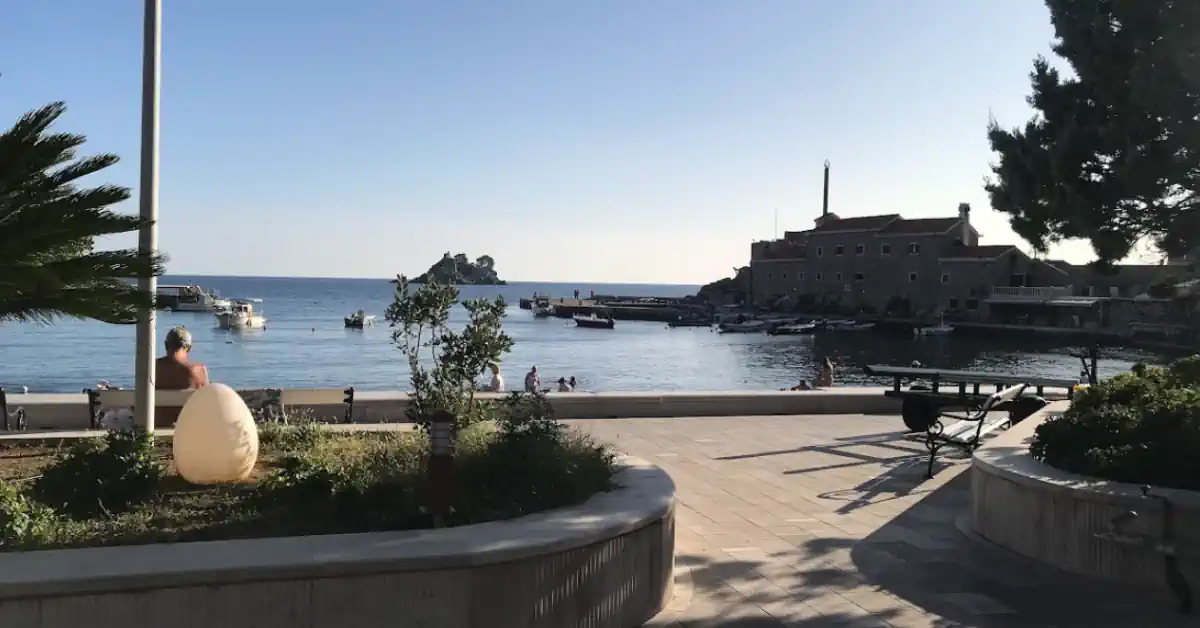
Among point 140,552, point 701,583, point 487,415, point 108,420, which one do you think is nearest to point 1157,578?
point 701,583

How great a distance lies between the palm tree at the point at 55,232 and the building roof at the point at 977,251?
85.3 m

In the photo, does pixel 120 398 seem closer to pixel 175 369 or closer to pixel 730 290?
pixel 175 369

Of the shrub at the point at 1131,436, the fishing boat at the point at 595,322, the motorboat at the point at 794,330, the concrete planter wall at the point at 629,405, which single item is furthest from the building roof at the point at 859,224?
the shrub at the point at 1131,436

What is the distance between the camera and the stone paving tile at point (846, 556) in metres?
5.18

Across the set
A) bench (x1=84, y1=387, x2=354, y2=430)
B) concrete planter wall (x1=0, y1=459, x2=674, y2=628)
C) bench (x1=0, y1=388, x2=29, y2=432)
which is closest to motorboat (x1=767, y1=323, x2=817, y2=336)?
bench (x1=84, y1=387, x2=354, y2=430)

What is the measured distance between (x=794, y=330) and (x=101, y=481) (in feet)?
283

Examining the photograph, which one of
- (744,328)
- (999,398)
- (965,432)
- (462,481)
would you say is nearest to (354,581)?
(462,481)

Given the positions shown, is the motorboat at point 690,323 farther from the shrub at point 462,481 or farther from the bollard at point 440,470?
the bollard at point 440,470

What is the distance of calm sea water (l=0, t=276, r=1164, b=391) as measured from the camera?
168 feet

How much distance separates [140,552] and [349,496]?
3.77 ft

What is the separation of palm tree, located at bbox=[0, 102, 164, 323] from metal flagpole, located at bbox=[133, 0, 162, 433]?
1.99 feet

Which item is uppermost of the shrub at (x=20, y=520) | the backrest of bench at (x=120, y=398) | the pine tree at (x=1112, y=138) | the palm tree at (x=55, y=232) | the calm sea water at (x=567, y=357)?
the pine tree at (x=1112, y=138)

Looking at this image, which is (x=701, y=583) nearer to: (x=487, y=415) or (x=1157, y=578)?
(x=487, y=415)

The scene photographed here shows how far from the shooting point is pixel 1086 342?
244ft
